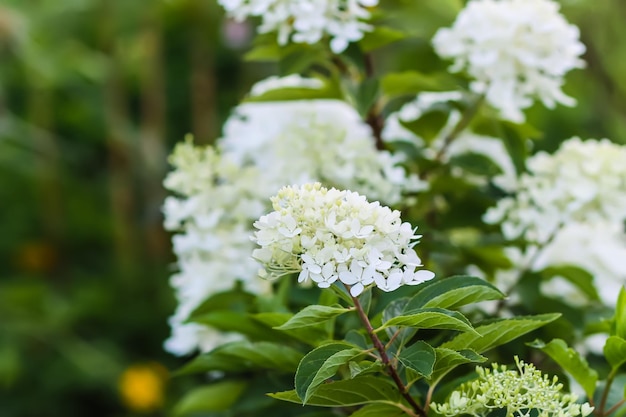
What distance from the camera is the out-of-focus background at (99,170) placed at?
2.06 m

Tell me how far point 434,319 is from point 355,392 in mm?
98

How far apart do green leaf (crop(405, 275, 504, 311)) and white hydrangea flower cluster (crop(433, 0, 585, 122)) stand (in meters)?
0.37

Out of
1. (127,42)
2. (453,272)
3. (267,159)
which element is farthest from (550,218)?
(127,42)

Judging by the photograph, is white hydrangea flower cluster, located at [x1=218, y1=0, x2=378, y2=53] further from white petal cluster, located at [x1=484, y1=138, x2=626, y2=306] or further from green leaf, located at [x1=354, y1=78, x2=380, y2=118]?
white petal cluster, located at [x1=484, y1=138, x2=626, y2=306]

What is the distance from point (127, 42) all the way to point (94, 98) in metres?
0.25

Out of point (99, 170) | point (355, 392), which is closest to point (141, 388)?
point (99, 170)

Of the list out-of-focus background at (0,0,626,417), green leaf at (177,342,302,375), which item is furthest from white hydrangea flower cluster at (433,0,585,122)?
out-of-focus background at (0,0,626,417)

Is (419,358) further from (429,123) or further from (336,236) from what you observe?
(429,123)

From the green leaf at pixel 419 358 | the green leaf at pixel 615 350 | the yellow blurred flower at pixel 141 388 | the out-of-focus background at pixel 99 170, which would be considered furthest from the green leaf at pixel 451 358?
the yellow blurred flower at pixel 141 388

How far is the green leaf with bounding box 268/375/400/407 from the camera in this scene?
0.60 metres

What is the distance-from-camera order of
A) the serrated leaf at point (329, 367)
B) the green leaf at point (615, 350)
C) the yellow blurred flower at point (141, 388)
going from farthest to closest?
the yellow blurred flower at point (141, 388) < the green leaf at point (615, 350) < the serrated leaf at point (329, 367)

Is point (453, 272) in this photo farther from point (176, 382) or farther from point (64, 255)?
point (64, 255)

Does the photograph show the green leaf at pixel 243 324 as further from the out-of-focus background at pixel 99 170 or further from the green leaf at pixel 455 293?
the out-of-focus background at pixel 99 170

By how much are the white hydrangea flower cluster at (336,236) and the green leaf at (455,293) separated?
0.05 meters
